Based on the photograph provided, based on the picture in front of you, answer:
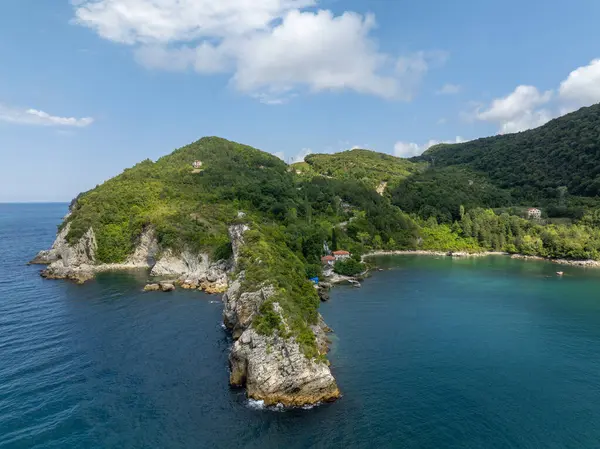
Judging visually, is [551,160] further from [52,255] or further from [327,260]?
[52,255]

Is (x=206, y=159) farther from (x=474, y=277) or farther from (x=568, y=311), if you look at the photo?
(x=568, y=311)

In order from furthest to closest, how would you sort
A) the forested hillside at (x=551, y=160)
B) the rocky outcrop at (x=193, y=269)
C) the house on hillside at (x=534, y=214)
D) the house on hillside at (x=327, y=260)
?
the forested hillside at (x=551, y=160)
the house on hillside at (x=534, y=214)
the house on hillside at (x=327, y=260)
the rocky outcrop at (x=193, y=269)

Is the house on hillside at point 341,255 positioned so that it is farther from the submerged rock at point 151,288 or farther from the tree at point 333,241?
the submerged rock at point 151,288

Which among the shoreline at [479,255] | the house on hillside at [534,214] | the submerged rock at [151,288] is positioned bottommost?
the submerged rock at [151,288]

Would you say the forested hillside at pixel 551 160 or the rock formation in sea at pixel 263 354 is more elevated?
the forested hillside at pixel 551 160

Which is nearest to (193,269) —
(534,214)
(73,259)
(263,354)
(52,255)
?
(73,259)

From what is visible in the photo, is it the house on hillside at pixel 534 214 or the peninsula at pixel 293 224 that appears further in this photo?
the house on hillside at pixel 534 214

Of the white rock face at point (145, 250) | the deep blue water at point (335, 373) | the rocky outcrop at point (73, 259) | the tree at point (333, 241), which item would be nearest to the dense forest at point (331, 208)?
the tree at point (333, 241)
